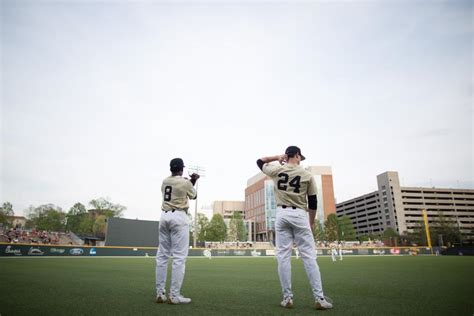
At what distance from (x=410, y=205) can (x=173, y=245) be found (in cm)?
13192

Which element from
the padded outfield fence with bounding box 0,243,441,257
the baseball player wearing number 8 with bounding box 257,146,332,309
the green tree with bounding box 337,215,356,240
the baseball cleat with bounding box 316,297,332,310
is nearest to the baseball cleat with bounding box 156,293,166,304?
the baseball player wearing number 8 with bounding box 257,146,332,309

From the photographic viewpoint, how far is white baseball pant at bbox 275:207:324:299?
4.04 metres

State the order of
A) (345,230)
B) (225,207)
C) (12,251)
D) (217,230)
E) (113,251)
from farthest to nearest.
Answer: (225,207) < (345,230) < (217,230) < (113,251) < (12,251)

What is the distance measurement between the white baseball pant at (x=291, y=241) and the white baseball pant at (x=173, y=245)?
1.54m

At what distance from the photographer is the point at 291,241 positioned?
4.23 m

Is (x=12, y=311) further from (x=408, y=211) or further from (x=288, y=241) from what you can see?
(x=408, y=211)

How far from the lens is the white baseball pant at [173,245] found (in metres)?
4.44

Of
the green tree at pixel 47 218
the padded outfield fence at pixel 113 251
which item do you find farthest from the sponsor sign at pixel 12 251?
the green tree at pixel 47 218

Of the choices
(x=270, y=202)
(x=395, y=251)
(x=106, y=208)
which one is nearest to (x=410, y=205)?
(x=270, y=202)

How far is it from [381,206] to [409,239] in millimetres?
29702

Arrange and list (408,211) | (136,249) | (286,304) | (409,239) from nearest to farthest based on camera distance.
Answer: (286,304) → (136,249) → (409,239) → (408,211)

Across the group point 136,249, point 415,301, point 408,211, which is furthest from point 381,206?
point 415,301

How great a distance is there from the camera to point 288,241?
420 centimetres

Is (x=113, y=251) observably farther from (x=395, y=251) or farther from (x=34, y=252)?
(x=395, y=251)
